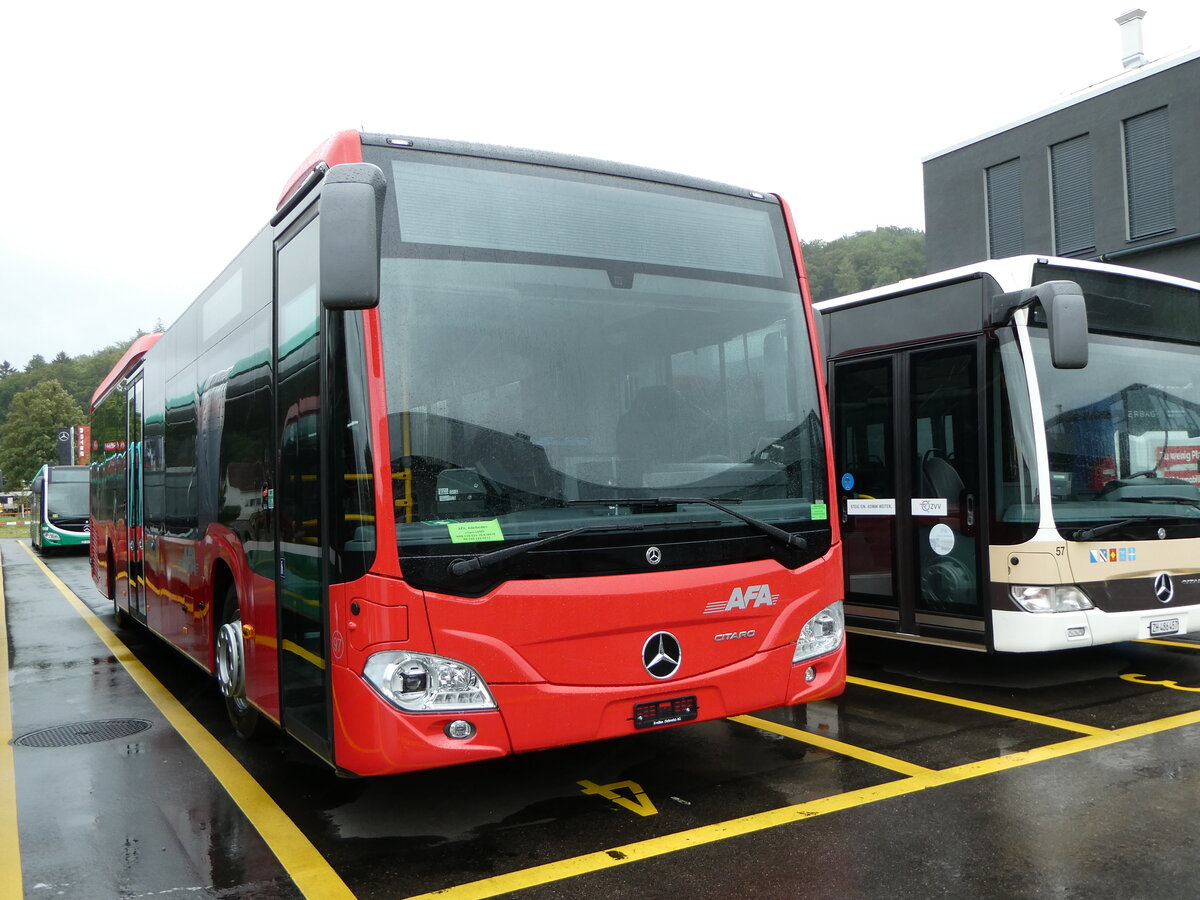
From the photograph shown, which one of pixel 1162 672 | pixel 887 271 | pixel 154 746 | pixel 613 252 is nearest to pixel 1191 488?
pixel 1162 672

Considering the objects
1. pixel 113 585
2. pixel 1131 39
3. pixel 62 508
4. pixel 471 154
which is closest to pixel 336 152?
pixel 471 154

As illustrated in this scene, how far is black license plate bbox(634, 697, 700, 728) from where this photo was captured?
14.3 ft

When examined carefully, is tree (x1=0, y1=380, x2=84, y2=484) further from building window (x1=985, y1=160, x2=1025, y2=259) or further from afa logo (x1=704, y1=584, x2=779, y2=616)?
afa logo (x1=704, y1=584, x2=779, y2=616)

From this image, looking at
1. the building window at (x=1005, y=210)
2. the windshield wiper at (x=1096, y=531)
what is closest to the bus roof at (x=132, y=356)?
the windshield wiper at (x=1096, y=531)

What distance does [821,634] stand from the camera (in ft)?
16.3

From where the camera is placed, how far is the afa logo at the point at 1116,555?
21.9 ft

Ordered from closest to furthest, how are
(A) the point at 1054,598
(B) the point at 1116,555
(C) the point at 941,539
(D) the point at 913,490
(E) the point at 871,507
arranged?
(A) the point at 1054,598 → (B) the point at 1116,555 → (C) the point at 941,539 → (D) the point at 913,490 → (E) the point at 871,507

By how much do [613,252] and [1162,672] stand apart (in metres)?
5.57

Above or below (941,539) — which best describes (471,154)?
above

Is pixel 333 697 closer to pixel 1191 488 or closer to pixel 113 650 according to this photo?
pixel 1191 488

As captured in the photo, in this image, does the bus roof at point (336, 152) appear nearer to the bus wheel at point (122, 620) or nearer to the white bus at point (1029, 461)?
the white bus at point (1029, 461)

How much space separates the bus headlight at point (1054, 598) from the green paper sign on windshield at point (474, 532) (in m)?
4.05

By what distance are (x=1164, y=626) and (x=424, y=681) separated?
17.3ft

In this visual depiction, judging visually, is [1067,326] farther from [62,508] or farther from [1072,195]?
[62,508]
